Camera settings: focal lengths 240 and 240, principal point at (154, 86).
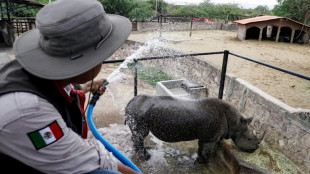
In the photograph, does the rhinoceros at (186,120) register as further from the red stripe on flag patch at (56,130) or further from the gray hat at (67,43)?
the red stripe on flag patch at (56,130)

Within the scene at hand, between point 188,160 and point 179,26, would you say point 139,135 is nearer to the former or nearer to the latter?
point 188,160

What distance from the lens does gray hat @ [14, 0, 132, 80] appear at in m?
1.12

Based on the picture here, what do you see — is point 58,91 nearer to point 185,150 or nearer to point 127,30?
point 127,30

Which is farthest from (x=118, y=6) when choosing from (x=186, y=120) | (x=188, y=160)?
(x=186, y=120)

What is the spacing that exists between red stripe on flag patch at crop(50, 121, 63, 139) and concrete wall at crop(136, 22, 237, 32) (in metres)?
19.5

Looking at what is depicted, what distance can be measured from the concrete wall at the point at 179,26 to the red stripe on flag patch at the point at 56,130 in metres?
19.5

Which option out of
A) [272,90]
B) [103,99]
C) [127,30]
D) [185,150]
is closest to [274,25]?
[272,90]

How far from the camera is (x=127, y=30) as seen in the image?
144cm

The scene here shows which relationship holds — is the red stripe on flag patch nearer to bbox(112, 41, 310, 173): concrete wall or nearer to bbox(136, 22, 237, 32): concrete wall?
bbox(112, 41, 310, 173): concrete wall

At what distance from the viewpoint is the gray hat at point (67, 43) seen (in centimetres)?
112

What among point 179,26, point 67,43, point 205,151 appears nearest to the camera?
point 67,43

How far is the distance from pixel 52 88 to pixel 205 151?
2595 mm

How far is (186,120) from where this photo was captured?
3123 millimetres

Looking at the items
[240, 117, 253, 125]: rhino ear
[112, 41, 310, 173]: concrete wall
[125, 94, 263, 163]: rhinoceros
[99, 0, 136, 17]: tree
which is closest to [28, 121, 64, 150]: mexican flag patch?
[125, 94, 263, 163]: rhinoceros
